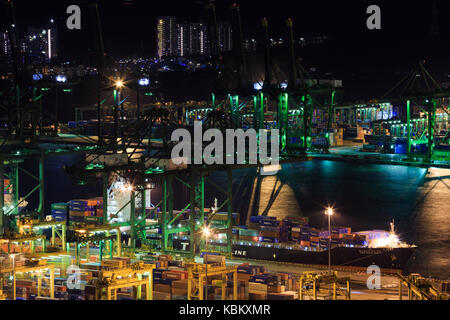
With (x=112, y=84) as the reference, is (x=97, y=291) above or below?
below

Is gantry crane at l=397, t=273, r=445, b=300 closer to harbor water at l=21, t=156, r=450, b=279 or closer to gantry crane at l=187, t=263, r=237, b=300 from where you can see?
gantry crane at l=187, t=263, r=237, b=300

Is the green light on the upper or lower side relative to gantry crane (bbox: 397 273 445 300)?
upper

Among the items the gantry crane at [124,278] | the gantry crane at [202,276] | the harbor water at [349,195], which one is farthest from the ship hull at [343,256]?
the gantry crane at [124,278]

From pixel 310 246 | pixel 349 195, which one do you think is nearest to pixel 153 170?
pixel 310 246

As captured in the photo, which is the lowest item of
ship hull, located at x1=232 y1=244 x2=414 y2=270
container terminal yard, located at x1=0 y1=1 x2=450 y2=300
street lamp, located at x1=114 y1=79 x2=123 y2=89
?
ship hull, located at x1=232 y1=244 x2=414 y2=270

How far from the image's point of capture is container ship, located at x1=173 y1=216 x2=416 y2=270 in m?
24.8

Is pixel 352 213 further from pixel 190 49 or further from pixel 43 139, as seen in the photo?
pixel 190 49

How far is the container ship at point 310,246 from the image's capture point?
81.3 feet

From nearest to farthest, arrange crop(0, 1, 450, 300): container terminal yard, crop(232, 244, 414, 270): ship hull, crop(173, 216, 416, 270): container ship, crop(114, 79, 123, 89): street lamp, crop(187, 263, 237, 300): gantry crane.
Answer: crop(187, 263, 237, 300): gantry crane < crop(0, 1, 450, 300): container terminal yard < crop(232, 244, 414, 270): ship hull < crop(173, 216, 416, 270): container ship < crop(114, 79, 123, 89): street lamp

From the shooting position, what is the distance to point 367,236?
2600cm

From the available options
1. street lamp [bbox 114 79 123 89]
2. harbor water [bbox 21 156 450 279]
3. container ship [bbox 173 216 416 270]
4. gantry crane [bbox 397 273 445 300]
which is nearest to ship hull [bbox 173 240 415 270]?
container ship [bbox 173 216 416 270]

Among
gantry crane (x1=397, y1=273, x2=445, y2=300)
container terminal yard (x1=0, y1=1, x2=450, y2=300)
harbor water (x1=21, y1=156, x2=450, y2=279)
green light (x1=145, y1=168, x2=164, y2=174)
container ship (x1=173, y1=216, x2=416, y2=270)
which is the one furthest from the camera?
harbor water (x1=21, y1=156, x2=450, y2=279)
